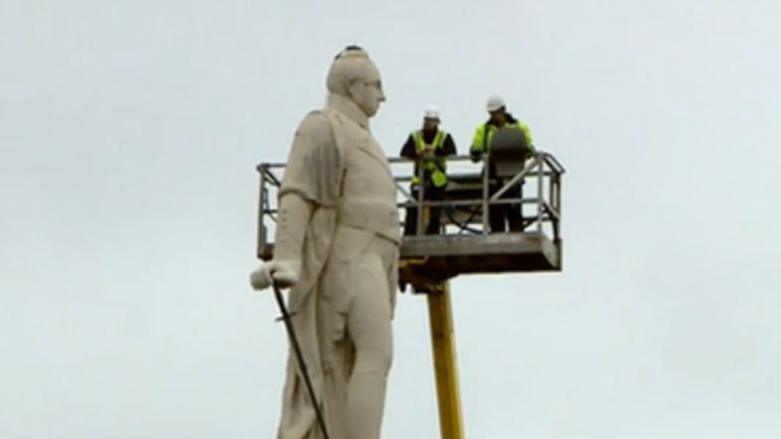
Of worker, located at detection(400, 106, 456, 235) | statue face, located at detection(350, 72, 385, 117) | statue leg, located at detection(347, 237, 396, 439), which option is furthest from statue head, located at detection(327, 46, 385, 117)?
worker, located at detection(400, 106, 456, 235)

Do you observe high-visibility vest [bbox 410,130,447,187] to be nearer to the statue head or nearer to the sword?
the statue head

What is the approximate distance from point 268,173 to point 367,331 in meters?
9.03

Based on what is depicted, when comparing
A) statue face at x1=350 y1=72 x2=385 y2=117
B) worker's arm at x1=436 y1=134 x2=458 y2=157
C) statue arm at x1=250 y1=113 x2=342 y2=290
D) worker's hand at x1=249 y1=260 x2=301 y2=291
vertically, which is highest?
worker's arm at x1=436 y1=134 x2=458 y2=157

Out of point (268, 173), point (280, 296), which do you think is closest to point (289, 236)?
point (280, 296)

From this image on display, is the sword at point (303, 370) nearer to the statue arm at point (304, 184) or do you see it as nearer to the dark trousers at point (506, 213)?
the statue arm at point (304, 184)

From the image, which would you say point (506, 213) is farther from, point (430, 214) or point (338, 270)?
point (338, 270)

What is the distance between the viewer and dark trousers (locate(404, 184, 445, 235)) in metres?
41.3

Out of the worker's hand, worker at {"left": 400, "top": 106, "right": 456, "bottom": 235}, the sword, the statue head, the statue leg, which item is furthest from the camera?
worker at {"left": 400, "top": 106, "right": 456, "bottom": 235}

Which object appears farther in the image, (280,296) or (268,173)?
(268,173)

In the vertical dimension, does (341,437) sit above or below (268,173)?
below

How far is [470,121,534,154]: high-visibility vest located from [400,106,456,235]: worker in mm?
263

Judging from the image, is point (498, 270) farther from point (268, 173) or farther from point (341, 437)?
point (341, 437)

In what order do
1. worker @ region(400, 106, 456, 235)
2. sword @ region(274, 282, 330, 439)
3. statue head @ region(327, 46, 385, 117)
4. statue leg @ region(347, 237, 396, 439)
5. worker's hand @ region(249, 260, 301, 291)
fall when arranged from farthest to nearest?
1. worker @ region(400, 106, 456, 235)
2. statue head @ region(327, 46, 385, 117)
3. statue leg @ region(347, 237, 396, 439)
4. sword @ region(274, 282, 330, 439)
5. worker's hand @ region(249, 260, 301, 291)

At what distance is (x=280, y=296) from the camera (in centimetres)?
3186
